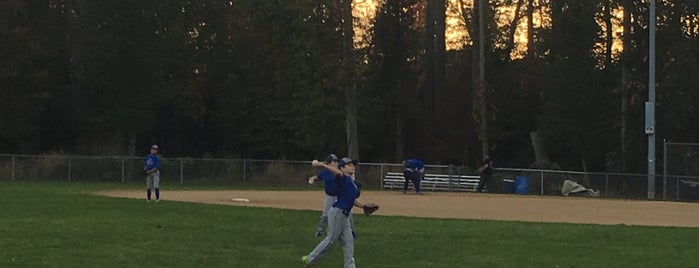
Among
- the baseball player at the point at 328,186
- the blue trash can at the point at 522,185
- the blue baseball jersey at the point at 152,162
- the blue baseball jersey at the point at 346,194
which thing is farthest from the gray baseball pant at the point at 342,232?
the blue trash can at the point at 522,185

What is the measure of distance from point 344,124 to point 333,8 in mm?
7178

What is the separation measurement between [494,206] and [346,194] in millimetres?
17373

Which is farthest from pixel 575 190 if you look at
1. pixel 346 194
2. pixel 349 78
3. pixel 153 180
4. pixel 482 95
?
pixel 346 194

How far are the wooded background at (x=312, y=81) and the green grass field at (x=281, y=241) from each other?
27400 millimetres

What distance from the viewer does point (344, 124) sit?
187 ft

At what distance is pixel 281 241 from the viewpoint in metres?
18.8

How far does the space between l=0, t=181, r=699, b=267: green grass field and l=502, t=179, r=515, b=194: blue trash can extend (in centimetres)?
1739

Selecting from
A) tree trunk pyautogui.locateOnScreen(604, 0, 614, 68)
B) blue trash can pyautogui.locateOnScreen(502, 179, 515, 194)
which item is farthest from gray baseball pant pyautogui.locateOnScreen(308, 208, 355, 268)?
tree trunk pyautogui.locateOnScreen(604, 0, 614, 68)

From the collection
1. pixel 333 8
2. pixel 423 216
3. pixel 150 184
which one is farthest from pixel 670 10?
pixel 150 184

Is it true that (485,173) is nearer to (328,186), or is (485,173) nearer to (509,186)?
(509,186)

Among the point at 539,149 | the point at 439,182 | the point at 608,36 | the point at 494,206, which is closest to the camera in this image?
the point at 494,206

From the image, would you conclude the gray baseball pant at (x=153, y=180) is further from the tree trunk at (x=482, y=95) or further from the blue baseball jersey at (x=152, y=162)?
the tree trunk at (x=482, y=95)

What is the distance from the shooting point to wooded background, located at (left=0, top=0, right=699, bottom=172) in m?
50.1

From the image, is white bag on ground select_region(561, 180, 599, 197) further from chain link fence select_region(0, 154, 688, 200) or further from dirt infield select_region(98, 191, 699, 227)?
chain link fence select_region(0, 154, 688, 200)
